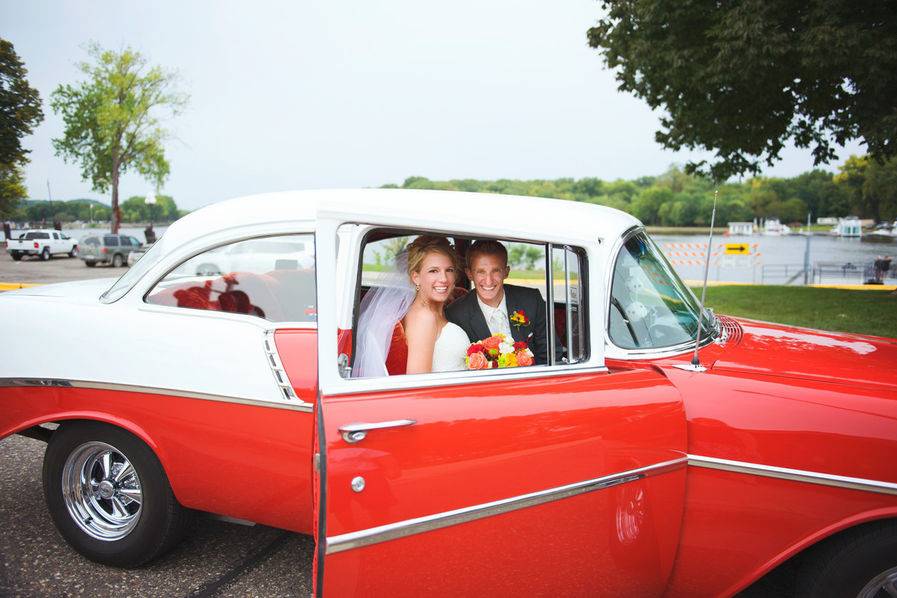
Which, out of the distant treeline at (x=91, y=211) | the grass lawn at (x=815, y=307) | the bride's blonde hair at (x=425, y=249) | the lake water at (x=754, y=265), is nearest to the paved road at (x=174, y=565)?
the bride's blonde hair at (x=425, y=249)

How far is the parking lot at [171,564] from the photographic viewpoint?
2.76 metres

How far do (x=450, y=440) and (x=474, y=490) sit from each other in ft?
0.58

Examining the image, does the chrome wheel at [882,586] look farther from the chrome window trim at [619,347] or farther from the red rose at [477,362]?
the red rose at [477,362]

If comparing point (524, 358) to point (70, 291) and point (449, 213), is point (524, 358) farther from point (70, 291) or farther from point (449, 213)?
point (70, 291)

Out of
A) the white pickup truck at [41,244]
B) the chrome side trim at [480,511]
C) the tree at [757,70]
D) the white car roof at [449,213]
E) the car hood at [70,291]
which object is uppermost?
the tree at [757,70]

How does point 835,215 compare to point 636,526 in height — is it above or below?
above

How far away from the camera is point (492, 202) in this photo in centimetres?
236

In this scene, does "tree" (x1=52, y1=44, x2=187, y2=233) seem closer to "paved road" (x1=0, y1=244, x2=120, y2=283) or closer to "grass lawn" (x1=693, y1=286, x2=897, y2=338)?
"paved road" (x1=0, y1=244, x2=120, y2=283)

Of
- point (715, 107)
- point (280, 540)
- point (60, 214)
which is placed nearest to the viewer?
point (280, 540)

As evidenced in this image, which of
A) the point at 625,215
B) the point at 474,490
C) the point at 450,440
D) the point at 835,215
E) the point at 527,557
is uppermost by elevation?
the point at 835,215

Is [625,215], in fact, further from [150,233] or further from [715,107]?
[150,233]

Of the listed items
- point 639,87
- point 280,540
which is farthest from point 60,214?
point 280,540

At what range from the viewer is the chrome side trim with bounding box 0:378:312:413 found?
8.21 ft

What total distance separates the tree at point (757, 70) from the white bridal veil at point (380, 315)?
969 centimetres
